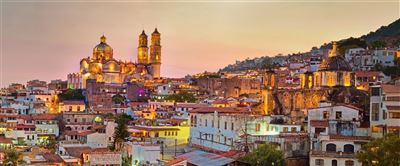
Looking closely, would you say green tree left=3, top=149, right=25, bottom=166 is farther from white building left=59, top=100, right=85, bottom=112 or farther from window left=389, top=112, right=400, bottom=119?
white building left=59, top=100, right=85, bottom=112

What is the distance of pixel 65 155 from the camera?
2733 centimetres

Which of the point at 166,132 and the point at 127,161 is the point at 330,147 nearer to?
the point at 127,161

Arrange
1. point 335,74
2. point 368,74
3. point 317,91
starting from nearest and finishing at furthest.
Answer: point 317,91, point 335,74, point 368,74

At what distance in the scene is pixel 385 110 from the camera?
22.1 meters

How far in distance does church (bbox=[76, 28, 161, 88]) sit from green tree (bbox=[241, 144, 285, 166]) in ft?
148

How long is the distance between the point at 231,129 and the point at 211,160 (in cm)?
498

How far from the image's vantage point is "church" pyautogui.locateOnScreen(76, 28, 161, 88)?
222 feet

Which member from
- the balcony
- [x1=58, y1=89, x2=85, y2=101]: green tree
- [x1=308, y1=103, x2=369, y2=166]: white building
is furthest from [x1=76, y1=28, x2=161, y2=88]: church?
the balcony

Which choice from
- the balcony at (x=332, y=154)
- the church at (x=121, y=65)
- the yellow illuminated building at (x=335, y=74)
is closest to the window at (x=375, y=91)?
the balcony at (x=332, y=154)

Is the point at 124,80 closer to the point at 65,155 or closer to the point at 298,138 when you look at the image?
the point at 65,155

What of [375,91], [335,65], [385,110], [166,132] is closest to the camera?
[385,110]

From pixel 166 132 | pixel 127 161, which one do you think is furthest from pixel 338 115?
pixel 166 132

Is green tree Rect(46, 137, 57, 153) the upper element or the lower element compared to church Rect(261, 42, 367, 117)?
lower

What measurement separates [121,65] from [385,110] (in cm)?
5126
